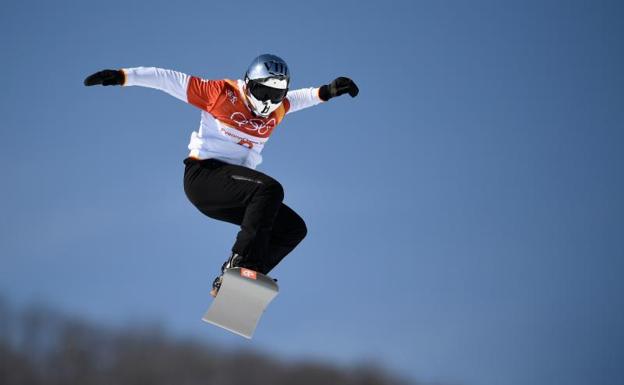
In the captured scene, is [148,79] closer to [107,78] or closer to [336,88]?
[107,78]

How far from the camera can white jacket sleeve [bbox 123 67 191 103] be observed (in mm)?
9250

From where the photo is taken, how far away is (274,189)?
29.7 ft

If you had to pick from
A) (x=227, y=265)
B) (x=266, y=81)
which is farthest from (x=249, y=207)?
(x=266, y=81)

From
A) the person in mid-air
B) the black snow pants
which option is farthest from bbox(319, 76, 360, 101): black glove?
the black snow pants

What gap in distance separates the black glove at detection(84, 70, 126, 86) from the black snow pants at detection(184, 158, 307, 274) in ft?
4.71

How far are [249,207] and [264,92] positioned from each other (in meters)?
1.59

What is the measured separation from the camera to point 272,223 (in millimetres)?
9180

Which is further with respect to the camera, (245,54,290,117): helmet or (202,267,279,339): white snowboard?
(245,54,290,117): helmet

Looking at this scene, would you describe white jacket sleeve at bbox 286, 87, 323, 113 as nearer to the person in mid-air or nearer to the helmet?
the person in mid-air

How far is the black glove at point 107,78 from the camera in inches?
352

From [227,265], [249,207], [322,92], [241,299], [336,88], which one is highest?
[336,88]

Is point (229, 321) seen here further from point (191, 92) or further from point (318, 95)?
Answer: point (318, 95)

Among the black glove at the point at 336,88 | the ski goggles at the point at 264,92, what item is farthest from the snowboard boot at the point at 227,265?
the black glove at the point at 336,88

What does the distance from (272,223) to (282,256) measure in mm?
929
